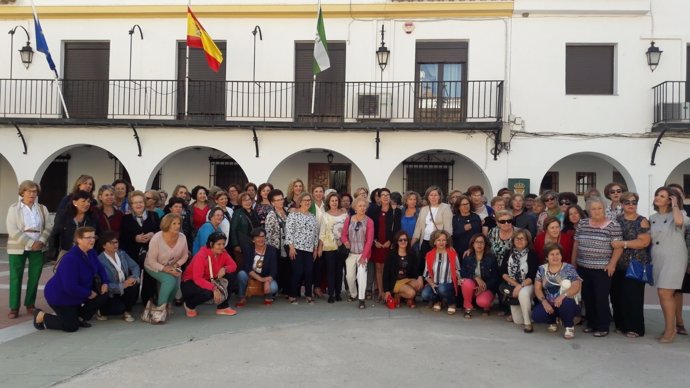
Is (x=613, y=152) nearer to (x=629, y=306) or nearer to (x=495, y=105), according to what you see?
(x=495, y=105)

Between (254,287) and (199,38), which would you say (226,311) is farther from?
(199,38)

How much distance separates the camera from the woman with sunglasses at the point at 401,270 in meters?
7.13

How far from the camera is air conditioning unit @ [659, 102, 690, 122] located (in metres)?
11.9

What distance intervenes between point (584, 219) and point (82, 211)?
20.7 ft

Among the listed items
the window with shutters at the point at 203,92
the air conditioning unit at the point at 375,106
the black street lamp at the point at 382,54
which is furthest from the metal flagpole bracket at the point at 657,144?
the window with shutters at the point at 203,92

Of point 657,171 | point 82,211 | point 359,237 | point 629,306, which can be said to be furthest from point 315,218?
point 657,171

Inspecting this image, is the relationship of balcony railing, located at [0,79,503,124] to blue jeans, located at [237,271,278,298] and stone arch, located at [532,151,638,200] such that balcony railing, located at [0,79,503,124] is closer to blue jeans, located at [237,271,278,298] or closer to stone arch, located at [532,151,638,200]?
stone arch, located at [532,151,638,200]

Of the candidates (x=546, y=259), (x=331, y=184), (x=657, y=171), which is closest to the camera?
(x=546, y=259)

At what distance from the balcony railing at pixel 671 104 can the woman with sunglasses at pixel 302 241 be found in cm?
958

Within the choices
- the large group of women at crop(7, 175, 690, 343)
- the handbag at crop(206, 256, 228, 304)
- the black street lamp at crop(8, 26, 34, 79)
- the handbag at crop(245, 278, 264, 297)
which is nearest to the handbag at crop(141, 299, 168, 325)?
the large group of women at crop(7, 175, 690, 343)

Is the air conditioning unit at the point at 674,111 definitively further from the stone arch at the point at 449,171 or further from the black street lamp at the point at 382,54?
the black street lamp at the point at 382,54

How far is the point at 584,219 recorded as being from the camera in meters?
6.09

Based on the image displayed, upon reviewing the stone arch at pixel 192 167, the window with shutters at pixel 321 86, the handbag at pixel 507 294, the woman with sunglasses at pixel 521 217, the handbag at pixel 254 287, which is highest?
the window with shutters at pixel 321 86

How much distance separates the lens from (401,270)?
7.21m
